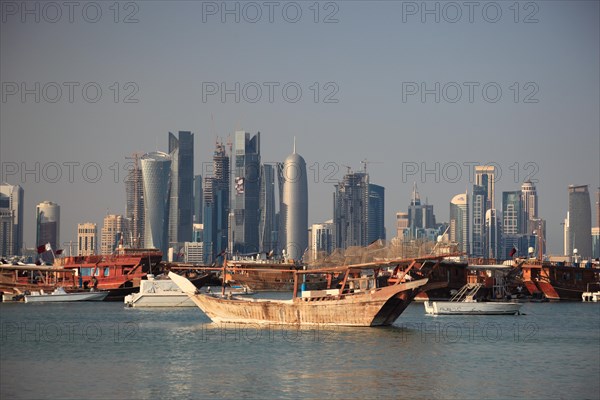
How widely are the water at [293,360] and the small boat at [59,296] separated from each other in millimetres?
31520

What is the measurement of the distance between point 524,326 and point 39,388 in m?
50.4

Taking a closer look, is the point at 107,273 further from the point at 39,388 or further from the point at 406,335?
the point at 39,388

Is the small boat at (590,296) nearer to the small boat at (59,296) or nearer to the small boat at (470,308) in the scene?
the small boat at (470,308)

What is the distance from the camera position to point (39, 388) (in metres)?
45.7

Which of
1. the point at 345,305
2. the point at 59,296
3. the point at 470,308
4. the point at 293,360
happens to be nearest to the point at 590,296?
the point at 470,308

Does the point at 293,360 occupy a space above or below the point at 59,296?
below

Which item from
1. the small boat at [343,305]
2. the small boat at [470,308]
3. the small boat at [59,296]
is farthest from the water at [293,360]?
the small boat at [59,296]

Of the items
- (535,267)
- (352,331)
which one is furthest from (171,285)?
(535,267)

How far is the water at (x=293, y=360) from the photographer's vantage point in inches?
1810

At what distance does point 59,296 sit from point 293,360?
6896cm

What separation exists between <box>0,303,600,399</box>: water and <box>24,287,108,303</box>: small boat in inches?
1241

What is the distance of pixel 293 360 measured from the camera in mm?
55969

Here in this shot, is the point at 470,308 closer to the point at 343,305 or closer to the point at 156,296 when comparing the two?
the point at 343,305

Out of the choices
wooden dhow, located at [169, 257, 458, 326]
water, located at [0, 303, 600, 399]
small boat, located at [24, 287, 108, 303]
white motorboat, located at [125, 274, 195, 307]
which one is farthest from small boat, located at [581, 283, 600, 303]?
wooden dhow, located at [169, 257, 458, 326]
